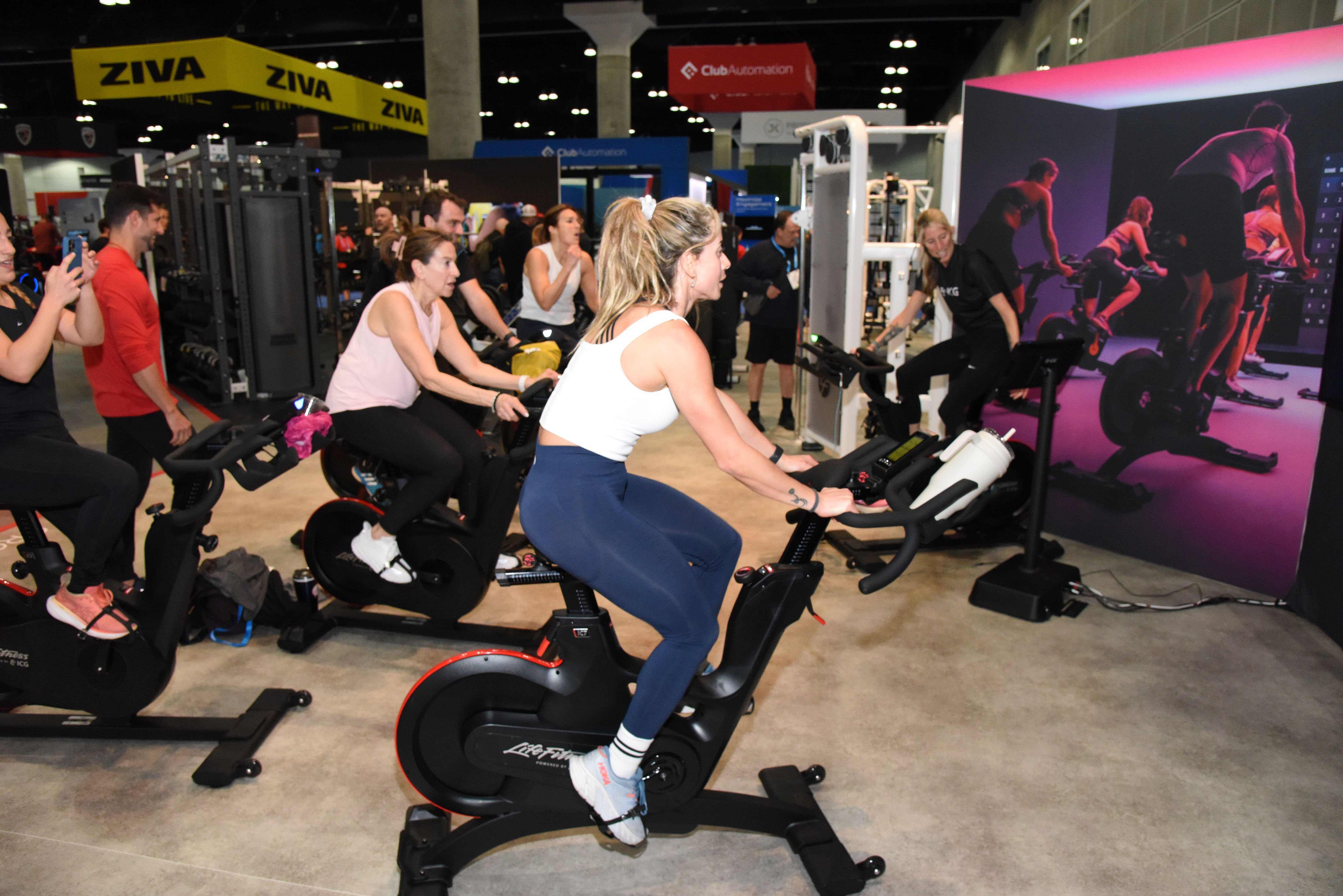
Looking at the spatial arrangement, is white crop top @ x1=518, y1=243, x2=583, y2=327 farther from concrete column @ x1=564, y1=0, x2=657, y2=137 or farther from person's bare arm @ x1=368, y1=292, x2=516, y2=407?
concrete column @ x1=564, y1=0, x2=657, y2=137

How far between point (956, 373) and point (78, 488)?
3.87 m

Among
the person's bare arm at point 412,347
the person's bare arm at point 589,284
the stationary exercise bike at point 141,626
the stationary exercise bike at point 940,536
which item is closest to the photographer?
the stationary exercise bike at point 141,626

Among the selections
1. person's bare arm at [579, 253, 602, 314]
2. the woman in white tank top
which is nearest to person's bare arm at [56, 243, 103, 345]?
the woman in white tank top

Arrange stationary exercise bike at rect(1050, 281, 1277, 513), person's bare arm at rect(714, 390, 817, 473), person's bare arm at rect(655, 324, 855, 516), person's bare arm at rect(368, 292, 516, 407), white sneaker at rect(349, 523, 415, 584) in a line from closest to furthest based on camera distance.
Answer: person's bare arm at rect(655, 324, 855, 516) < person's bare arm at rect(714, 390, 817, 473) < person's bare arm at rect(368, 292, 516, 407) < white sneaker at rect(349, 523, 415, 584) < stationary exercise bike at rect(1050, 281, 1277, 513)

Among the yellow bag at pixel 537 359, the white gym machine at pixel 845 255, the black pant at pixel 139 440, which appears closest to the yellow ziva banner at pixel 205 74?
the white gym machine at pixel 845 255

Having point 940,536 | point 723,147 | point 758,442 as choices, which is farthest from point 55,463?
point 723,147

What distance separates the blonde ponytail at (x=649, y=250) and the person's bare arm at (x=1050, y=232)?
10.2 ft

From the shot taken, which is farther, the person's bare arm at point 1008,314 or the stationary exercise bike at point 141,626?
the person's bare arm at point 1008,314

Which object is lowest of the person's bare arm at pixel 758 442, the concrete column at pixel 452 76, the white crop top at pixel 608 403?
the person's bare arm at pixel 758 442

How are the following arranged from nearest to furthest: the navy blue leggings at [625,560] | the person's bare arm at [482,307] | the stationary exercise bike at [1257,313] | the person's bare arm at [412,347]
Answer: the navy blue leggings at [625,560], the person's bare arm at [412,347], the stationary exercise bike at [1257,313], the person's bare arm at [482,307]

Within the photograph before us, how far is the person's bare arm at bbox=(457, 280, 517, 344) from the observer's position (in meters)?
4.37

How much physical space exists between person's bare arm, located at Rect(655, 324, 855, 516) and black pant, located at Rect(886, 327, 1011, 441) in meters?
2.57

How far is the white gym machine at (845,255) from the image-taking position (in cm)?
507

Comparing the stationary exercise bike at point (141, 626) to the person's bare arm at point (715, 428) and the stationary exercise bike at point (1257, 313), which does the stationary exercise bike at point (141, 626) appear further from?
the stationary exercise bike at point (1257, 313)
